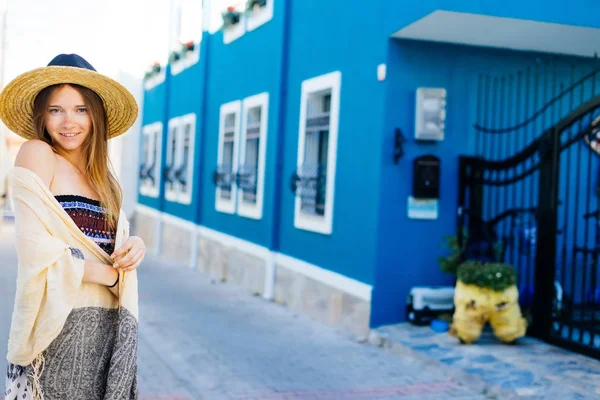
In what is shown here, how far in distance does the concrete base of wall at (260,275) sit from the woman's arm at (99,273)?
5252mm

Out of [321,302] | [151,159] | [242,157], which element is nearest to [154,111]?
[151,159]

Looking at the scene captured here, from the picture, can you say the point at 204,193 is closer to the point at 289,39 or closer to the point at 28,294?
the point at 289,39

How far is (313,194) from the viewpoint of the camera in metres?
8.98

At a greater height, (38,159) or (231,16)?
(231,16)

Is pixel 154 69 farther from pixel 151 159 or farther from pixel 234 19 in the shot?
pixel 234 19

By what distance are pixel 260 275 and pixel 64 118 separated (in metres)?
8.49

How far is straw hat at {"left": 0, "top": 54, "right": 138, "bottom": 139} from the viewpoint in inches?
88.6

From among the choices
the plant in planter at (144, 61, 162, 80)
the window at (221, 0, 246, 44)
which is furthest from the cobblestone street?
the plant in planter at (144, 61, 162, 80)

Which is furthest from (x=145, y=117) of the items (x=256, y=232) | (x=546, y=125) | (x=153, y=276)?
(x=546, y=125)

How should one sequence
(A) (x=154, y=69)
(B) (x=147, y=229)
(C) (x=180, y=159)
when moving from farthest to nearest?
(A) (x=154, y=69)
(B) (x=147, y=229)
(C) (x=180, y=159)

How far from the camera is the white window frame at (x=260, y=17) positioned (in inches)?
434

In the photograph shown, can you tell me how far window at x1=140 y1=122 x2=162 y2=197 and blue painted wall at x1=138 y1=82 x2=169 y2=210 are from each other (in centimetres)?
15

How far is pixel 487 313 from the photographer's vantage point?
20.8 ft

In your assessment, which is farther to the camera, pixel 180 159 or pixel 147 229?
pixel 147 229
